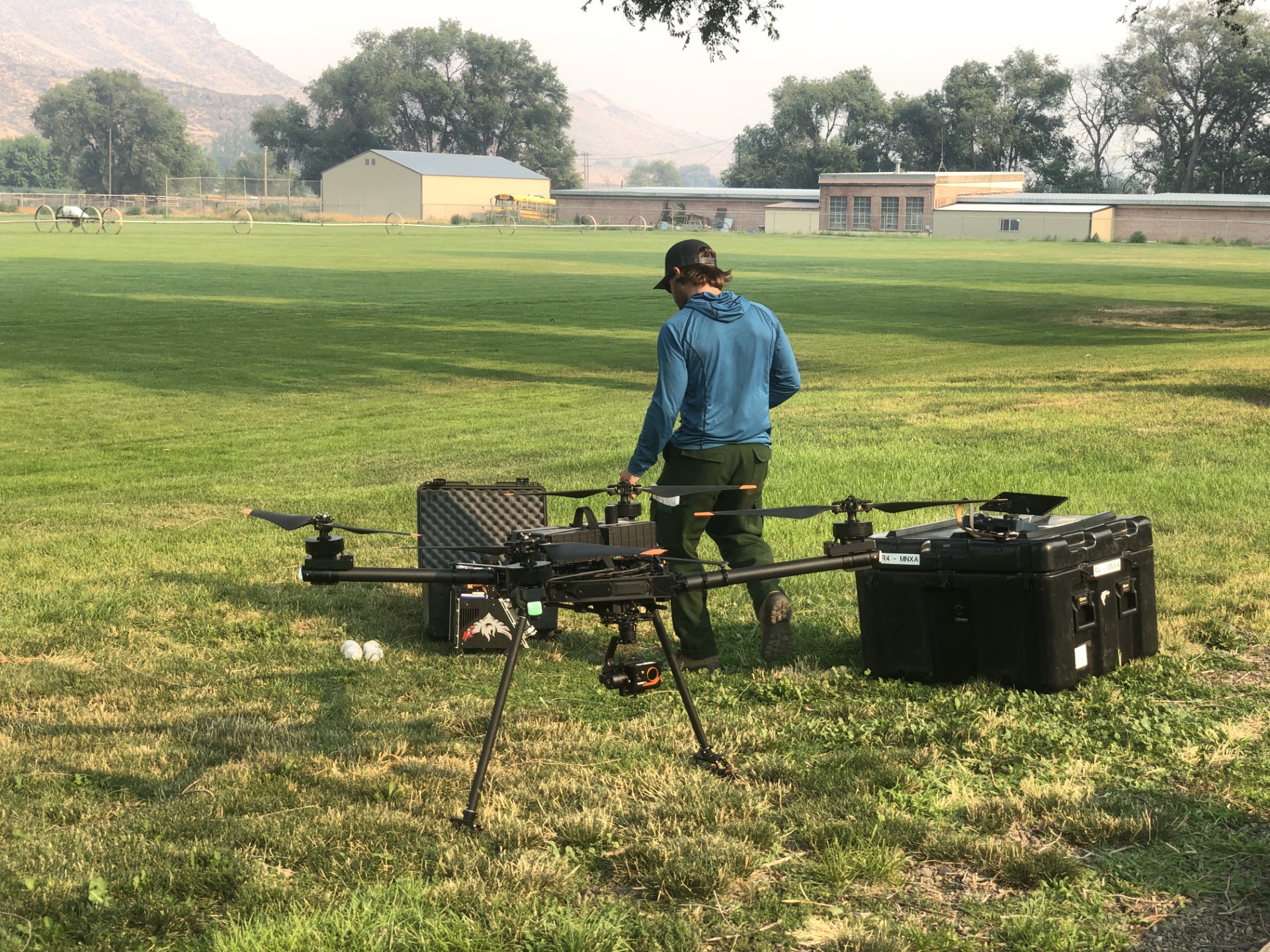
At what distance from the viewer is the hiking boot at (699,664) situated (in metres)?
7.11

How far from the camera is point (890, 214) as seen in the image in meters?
120

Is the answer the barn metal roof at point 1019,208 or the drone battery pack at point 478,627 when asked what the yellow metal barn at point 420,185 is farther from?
the drone battery pack at point 478,627

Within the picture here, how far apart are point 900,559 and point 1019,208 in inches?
4275

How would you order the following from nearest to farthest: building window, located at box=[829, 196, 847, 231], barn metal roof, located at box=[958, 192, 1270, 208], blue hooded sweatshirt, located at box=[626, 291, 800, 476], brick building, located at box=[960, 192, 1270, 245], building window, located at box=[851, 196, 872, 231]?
blue hooded sweatshirt, located at box=[626, 291, 800, 476]
brick building, located at box=[960, 192, 1270, 245]
barn metal roof, located at box=[958, 192, 1270, 208]
building window, located at box=[851, 196, 872, 231]
building window, located at box=[829, 196, 847, 231]

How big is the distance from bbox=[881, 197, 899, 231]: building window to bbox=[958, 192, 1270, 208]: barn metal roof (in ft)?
17.7

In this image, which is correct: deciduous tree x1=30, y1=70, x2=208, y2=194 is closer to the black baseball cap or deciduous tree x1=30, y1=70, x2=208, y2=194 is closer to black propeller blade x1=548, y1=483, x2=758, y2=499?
the black baseball cap

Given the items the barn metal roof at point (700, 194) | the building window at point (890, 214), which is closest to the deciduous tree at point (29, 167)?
the barn metal roof at point (700, 194)

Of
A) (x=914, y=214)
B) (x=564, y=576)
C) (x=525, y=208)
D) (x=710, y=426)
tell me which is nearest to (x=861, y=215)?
(x=914, y=214)

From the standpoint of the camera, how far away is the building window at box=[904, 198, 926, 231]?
119m

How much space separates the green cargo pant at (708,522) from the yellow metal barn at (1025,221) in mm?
96788

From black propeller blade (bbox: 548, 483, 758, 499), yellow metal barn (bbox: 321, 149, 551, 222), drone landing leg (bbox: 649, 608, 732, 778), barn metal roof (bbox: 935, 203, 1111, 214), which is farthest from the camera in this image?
yellow metal barn (bbox: 321, 149, 551, 222)

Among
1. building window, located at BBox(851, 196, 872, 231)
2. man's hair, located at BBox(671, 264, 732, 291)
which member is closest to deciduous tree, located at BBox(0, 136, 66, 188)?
building window, located at BBox(851, 196, 872, 231)

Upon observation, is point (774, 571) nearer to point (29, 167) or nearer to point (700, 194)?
point (700, 194)

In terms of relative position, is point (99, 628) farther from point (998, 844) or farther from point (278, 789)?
point (998, 844)
